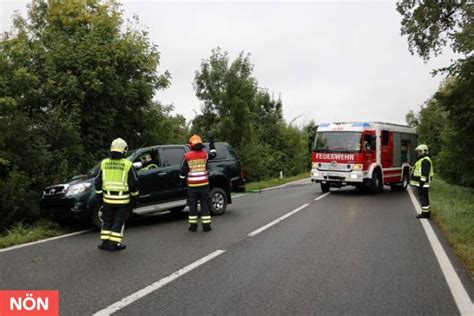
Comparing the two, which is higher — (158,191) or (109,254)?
(158,191)

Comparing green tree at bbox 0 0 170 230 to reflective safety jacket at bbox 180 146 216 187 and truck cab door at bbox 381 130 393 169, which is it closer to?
reflective safety jacket at bbox 180 146 216 187

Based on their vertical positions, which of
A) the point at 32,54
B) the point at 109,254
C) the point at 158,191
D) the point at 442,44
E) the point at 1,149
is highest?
the point at 442,44

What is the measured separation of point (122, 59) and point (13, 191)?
323 inches

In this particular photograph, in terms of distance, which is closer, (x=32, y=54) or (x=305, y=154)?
(x=32, y=54)

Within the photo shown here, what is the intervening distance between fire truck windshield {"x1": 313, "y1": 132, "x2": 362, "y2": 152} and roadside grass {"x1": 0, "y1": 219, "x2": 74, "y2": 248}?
1120 centimetres

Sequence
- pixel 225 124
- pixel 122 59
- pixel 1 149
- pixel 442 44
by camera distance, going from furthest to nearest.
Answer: pixel 225 124
pixel 442 44
pixel 122 59
pixel 1 149

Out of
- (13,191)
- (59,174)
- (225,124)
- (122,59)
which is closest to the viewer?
(13,191)

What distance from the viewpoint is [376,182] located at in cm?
1869

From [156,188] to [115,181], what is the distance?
9.78 ft

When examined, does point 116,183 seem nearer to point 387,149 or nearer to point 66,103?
point 66,103

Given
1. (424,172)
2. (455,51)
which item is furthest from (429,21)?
(424,172)

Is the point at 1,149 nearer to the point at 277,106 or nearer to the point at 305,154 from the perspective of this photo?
the point at 277,106

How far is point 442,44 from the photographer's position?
861 inches

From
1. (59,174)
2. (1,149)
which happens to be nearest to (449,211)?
(59,174)
